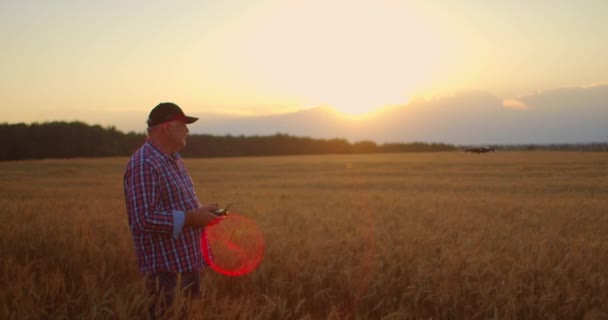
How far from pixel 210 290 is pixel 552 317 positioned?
10.1ft

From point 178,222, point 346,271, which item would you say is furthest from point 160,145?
point 346,271

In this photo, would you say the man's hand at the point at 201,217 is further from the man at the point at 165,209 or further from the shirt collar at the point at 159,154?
the shirt collar at the point at 159,154

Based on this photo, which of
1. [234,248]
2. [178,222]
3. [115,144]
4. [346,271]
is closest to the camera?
[178,222]

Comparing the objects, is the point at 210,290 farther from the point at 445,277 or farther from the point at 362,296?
the point at 445,277

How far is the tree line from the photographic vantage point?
1763 inches

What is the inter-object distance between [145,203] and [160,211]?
0.12 metres

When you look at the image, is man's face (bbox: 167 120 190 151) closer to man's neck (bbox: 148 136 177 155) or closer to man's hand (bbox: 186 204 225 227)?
man's neck (bbox: 148 136 177 155)

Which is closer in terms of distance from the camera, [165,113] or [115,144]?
[165,113]

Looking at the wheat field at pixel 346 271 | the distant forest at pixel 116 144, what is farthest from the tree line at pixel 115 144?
the wheat field at pixel 346 271

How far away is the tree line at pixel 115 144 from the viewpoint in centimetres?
4478

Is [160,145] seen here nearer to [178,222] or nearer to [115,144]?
[178,222]

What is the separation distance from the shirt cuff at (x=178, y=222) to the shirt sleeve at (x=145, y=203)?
0.02m

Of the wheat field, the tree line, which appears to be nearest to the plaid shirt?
the wheat field

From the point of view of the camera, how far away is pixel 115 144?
5291 centimetres
